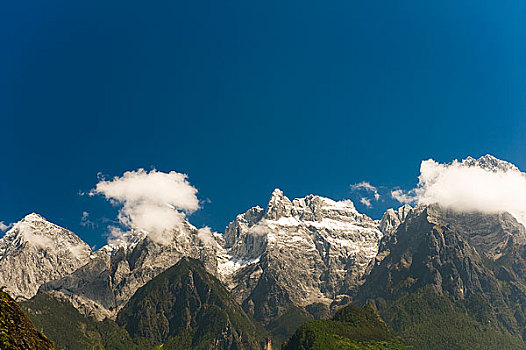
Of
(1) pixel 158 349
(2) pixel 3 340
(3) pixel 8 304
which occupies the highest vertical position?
(1) pixel 158 349

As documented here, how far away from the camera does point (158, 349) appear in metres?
94.8

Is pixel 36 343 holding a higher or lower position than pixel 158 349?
lower

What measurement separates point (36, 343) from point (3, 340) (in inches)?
250

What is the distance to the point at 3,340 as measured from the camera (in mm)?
35312

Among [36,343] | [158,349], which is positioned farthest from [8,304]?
[158,349]

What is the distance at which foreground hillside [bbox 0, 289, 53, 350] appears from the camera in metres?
36.2

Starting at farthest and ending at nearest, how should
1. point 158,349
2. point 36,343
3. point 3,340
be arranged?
point 158,349
point 36,343
point 3,340

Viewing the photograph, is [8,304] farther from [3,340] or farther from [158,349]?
[158,349]

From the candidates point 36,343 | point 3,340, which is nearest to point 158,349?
point 36,343

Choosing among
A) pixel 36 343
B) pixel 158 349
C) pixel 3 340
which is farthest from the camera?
pixel 158 349

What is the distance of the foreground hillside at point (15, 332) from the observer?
119 feet

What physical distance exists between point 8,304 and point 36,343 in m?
4.27

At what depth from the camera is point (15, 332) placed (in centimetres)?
3841

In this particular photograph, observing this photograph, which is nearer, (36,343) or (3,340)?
(3,340)
